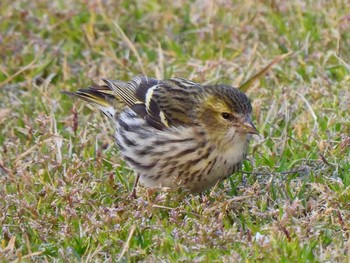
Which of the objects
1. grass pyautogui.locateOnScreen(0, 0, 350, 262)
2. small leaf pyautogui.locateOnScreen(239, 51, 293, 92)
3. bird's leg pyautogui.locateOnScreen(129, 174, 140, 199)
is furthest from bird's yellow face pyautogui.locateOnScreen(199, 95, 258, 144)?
small leaf pyautogui.locateOnScreen(239, 51, 293, 92)

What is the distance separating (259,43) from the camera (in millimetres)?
8523

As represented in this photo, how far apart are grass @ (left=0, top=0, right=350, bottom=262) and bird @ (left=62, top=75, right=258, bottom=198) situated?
0.44 feet

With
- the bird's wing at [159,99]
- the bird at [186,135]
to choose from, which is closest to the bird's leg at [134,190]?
the bird at [186,135]

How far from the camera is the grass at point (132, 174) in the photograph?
5.47 m

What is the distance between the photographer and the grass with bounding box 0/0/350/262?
547cm

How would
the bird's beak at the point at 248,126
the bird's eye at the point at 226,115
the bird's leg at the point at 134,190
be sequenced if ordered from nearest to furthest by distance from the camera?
the bird's beak at the point at 248,126, the bird's eye at the point at 226,115, the bird's leg at the point at 134,190

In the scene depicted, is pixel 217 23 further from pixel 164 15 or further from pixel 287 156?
pixel 287 156

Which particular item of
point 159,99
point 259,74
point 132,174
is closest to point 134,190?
point 132,174

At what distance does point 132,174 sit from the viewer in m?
6.77

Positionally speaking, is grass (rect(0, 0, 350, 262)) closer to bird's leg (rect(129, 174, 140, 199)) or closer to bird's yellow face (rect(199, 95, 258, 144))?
bird's leg (rect(129, 174, 140, 199))

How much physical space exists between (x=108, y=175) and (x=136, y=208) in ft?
1.86

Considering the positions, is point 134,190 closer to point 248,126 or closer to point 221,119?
point 221,119

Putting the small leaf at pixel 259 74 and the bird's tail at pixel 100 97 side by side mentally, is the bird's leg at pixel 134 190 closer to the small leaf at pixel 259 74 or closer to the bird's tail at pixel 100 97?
the bird's tail at pixel 100 97

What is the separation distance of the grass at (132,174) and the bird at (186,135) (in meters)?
0.13
